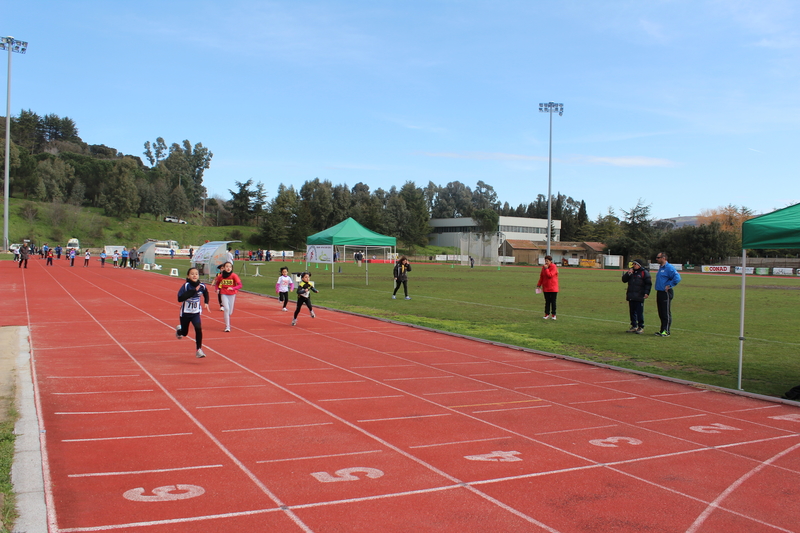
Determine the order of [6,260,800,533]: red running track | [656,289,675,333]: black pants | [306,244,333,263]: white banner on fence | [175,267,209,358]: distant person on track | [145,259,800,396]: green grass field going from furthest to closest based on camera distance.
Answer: [306,244,333,263]: white banner on fence, [656,289,675,333]: black pants, [145,259,800,396]: green grass field, [175,267,209,358]: distant person on track, [6,260,800,533]: red running track

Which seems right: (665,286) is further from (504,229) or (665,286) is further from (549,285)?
(504,229)

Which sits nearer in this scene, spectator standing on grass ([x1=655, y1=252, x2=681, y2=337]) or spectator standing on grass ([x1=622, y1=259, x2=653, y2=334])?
spectator standing on grass ([x1=655, y1=252, x2=681, y2=337])

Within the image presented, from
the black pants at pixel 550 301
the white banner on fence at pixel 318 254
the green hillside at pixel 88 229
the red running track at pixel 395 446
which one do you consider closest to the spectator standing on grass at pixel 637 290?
the black pants at pixel 550 301

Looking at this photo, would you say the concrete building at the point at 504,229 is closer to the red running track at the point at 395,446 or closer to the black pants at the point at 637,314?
the black pants at the point at 637,314

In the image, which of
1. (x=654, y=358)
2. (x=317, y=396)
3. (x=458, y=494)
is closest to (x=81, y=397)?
(x=317, y=396)

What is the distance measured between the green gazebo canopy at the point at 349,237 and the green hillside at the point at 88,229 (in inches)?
2495

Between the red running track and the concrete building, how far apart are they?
99.0 m

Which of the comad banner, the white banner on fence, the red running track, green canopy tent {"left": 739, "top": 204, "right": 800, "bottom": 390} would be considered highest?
green canopy tent {"left": 739, "top": 204, "right": 800, "bottom": 390}

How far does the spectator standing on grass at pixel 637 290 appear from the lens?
1427 centimetres

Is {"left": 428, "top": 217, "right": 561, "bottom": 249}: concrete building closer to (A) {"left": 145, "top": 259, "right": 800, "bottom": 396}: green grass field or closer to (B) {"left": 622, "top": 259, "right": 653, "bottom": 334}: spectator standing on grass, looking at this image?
(A) {"left": 145, "top": 259, "right": 800, "bottom": 396}: green grass field

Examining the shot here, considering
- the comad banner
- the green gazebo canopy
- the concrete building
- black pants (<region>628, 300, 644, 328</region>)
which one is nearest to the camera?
black pants (<region>628, 300, 644, 328</region>)

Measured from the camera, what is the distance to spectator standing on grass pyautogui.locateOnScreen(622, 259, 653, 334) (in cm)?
1427

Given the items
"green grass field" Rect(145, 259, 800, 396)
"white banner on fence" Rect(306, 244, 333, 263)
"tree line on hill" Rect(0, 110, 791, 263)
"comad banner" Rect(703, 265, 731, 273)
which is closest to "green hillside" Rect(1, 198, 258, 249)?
"tree line on hill" Rect(0, 110, 791, 263)

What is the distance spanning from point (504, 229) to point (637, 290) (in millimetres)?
95744
